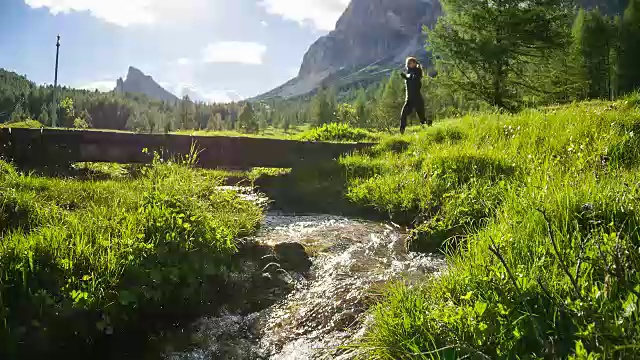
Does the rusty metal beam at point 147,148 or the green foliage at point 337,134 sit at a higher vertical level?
the green foliage at point 337,134

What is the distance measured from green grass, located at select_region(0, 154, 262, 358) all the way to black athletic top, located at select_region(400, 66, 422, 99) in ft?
34.9

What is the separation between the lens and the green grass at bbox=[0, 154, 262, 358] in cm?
333

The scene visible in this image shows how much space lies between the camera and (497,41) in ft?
71.5

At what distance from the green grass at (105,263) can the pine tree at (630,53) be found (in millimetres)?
56160

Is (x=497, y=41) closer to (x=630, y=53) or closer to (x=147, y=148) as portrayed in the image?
(x=147, y=148)

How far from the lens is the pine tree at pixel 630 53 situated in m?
46.9

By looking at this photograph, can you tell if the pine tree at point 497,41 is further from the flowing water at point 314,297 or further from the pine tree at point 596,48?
the pine tree at point 596,48

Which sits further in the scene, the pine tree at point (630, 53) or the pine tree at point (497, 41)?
the pine tree at point (630, 53)

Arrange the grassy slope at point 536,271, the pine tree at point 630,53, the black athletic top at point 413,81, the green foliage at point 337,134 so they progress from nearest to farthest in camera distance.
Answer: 1. the grassy slope at point 536,271
2. the black athletic top at point 413,81
3. the green foliage at point 337,134
4. the pine tree at point 630,53

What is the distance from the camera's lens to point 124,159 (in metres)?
11.7

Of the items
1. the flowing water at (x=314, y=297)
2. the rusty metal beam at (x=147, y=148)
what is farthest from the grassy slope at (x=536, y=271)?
the rusty metal beam at (x=147, y=148)

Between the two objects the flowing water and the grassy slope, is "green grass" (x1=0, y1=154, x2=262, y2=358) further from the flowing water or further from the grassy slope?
the grassy slope

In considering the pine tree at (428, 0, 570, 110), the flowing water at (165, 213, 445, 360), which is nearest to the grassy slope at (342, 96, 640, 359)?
the flowing water at (165, 213, 445, 360)

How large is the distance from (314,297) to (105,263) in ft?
7.35
